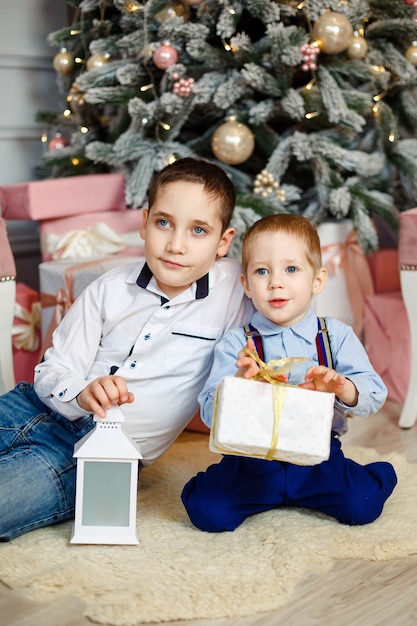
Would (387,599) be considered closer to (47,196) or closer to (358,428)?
(358,428)

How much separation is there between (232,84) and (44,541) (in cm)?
142

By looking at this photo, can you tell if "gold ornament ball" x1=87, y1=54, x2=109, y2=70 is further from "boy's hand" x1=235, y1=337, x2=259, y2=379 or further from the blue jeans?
"boy's hand" x1=235, y1=337, x2=259, y2=379

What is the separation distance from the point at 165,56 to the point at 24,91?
91cm

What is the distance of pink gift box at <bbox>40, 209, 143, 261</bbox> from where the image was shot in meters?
2.40

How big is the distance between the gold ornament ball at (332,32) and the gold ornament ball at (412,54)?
9.3 inches

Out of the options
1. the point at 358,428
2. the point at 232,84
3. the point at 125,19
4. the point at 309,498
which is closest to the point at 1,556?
the point at 309,498

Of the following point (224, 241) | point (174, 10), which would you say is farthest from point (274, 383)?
point (174, 10)

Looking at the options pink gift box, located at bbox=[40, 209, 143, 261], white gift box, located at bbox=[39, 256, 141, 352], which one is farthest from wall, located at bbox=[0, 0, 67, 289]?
white gift box, located at bbox=[39, 256, 141, 352]

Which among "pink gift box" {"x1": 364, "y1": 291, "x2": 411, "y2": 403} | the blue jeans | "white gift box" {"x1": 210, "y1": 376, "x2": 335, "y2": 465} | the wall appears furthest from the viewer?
the wall

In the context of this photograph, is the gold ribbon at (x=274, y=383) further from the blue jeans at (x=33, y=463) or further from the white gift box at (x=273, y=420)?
the blue jeans at (x=33, y=463)

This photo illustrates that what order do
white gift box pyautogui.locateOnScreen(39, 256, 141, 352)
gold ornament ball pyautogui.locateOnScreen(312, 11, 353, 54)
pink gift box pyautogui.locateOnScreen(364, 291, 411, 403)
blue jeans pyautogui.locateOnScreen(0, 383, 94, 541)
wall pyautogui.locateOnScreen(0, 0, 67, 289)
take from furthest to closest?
wall pyautogui.locateOnScreen(0, 0, 67, 289), pink gift box pyautogui.locateOnScreen(364, 291, 411, 403), gold ornament ball pyautogui.locateOnScreen(312, 11, 353, 54), white gift box pyautogui.locateOnScreen(39, 256, 141, 352), blue jeans pyautogui.locateOnScreen(0, 383, 94, 541)

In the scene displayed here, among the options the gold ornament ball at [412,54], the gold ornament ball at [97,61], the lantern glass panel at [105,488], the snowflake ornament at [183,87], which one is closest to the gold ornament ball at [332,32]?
the gold ornament ball at [412,54]

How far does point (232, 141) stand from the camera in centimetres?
233

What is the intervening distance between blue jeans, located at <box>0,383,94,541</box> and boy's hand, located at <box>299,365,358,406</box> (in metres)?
0.46
